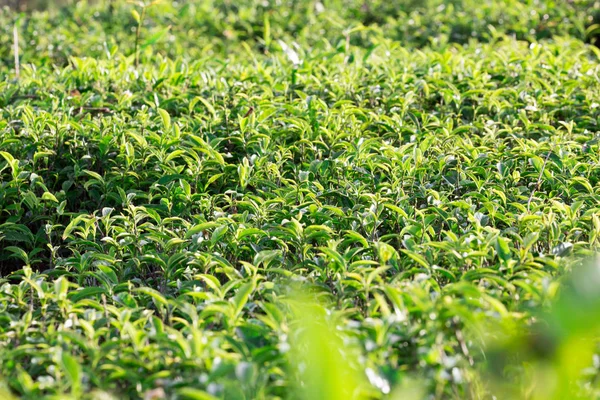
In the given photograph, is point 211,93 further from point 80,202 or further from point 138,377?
point 138,377

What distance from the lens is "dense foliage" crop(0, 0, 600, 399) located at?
1656mm

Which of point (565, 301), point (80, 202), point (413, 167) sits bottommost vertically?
point (80, 202)

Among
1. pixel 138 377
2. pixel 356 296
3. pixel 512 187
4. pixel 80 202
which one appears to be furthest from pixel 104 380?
pixel 512 187

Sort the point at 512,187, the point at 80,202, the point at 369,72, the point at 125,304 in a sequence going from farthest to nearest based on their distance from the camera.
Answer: the point at 369,72 < the point at 80,202 < the point at 512,187 < the point at 125,304

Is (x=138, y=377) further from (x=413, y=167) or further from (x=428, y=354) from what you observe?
(x=413, y=167)

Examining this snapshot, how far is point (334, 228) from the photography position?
2.51 metres

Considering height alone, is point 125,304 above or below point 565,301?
below

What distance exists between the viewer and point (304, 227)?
2.53 meters

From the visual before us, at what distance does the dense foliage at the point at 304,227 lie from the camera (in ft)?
5.43

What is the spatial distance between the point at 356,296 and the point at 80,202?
4.60ft

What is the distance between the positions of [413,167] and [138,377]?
1.45m

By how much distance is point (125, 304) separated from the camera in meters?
2.04

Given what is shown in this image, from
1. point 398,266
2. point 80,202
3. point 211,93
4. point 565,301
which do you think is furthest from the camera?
point 211,93

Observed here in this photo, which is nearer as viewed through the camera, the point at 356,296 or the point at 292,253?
the point at 356,296
